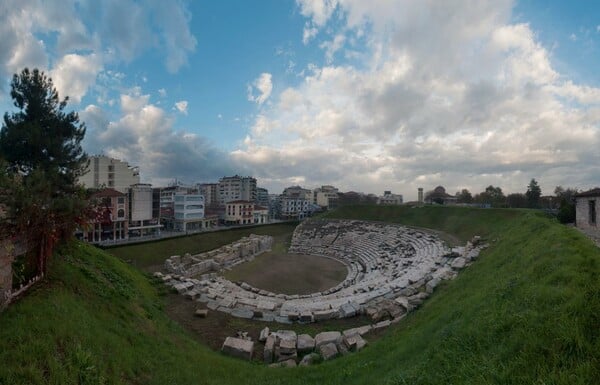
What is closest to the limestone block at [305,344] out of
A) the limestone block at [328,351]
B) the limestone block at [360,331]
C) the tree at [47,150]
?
the limestone block at [328,351]

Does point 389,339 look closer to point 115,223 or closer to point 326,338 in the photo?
point 326,338

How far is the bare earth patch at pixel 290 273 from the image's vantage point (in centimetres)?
2423

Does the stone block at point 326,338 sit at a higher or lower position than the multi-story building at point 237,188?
lower

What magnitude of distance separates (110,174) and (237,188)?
142 ft

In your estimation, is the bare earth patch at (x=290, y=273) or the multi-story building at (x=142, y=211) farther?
the multi-story building at (x=142, y=211)

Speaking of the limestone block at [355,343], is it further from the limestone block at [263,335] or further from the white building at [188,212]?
the white building at [188,212]

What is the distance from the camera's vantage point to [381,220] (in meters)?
52.3

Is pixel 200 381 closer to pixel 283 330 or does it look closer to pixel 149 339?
pixel 149 339

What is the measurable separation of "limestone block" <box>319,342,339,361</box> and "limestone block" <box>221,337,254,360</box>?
2676 millimetres

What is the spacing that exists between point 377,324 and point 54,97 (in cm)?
1801

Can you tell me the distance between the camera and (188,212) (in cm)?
5869

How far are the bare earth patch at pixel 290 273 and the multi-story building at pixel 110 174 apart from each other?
35.9 metres

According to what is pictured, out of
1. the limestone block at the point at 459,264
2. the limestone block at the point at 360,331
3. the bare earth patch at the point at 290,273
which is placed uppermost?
the limestone block at the point at 459,264

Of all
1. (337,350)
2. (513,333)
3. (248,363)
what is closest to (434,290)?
(337,350)
